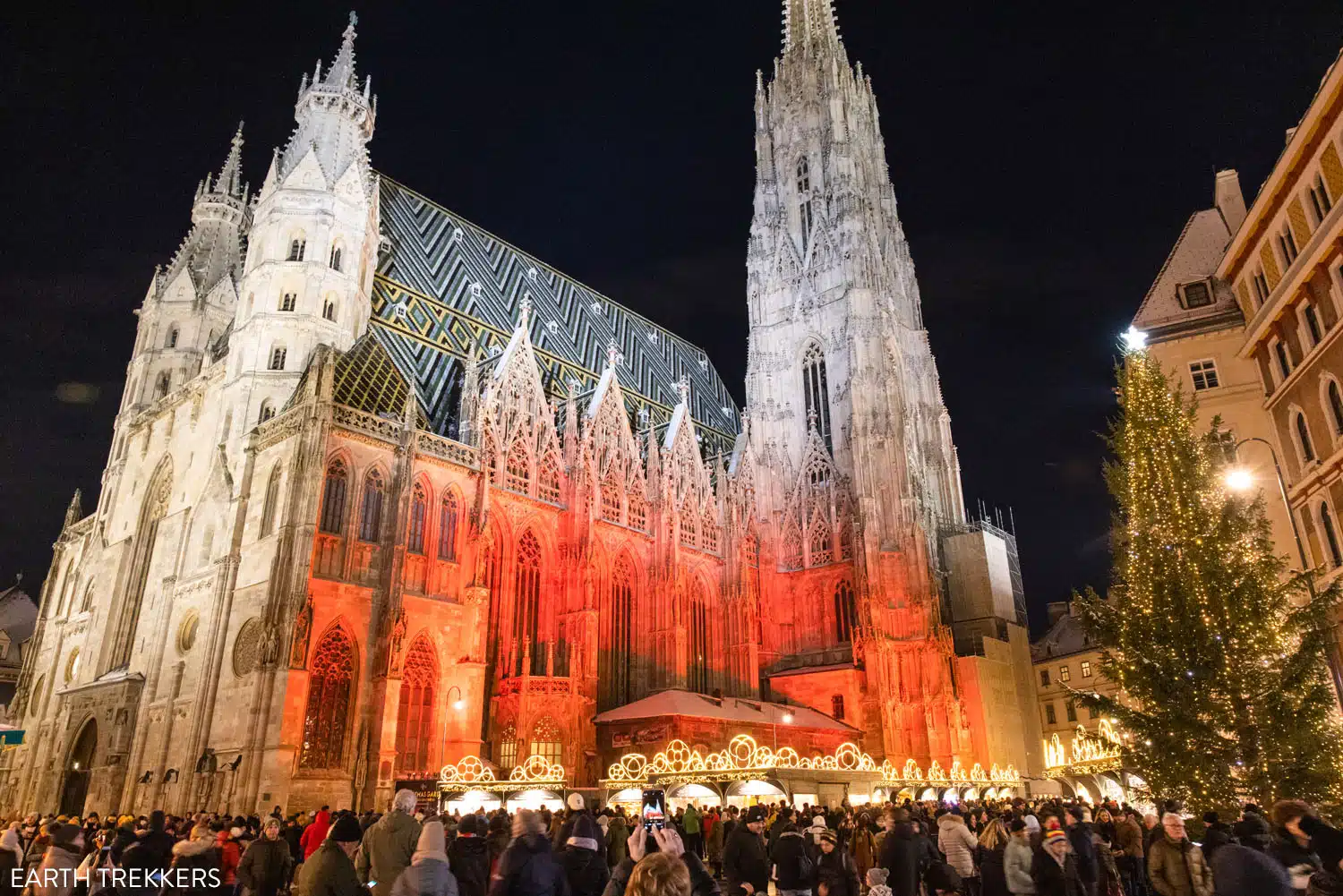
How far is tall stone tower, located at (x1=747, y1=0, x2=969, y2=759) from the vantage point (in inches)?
1638

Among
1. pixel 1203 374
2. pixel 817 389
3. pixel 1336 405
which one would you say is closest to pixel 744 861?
pixel 1336 405

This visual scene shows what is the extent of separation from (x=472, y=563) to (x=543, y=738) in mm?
7105

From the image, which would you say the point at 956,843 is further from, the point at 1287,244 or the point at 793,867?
the point at 1287,244

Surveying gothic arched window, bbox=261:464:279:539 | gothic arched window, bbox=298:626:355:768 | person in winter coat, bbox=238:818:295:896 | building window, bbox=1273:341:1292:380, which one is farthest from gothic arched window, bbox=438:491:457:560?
building window, bbox=1273:341:1292:380

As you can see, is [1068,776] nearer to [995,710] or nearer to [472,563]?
[995,710]

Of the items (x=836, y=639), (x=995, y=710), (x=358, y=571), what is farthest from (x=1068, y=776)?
(x=358, y=571)

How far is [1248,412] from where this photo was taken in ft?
84.8

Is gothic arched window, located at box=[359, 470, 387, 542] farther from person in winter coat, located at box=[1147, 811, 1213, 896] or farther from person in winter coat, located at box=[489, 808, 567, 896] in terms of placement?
person in winter coat, located at box=[1147, 811, 1213, 896]

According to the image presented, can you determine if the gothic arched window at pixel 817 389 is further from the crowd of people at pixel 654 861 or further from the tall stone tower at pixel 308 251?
the crowd of people at pixel 654 861

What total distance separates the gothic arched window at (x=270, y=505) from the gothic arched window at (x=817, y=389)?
96.2 ft

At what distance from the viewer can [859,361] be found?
155 ft

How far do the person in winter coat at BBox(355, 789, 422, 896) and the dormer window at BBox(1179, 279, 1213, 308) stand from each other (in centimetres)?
2926

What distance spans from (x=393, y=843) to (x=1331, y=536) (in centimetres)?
2355

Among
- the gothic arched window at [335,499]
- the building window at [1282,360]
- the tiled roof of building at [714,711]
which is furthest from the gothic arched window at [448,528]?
the building window at [1282,360]
